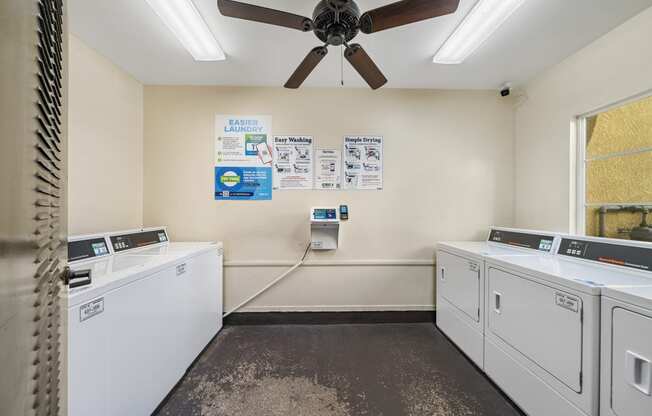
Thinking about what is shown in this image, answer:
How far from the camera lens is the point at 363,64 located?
1456 millimetres

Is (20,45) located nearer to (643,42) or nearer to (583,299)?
(583,299)

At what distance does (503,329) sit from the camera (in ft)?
4.91

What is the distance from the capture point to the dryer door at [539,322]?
1.10m

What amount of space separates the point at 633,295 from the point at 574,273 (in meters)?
0.34

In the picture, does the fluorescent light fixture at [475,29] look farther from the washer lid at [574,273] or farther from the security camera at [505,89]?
the washer lid at [574,273]

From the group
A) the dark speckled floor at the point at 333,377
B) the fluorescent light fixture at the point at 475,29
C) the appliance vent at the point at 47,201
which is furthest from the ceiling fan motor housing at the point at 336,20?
the dark speckled floor at the point at 333,377

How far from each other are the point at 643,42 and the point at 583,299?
172 centimetres

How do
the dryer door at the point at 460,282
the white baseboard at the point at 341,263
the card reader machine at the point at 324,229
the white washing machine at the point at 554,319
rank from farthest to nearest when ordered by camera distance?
the white baseboard at the point at 341,263
the card reader machine at the point at 324,229
the dryer door at the point at 460,282
the white washing machine at the point at 554,319

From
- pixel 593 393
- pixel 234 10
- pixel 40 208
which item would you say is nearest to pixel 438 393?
pixel 593 393

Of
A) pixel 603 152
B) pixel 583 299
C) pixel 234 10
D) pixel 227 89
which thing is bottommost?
pixel 583 299

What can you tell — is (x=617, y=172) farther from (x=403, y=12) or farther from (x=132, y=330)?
(x=132, y=330)

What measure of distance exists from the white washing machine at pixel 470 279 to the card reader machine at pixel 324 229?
1.07 m

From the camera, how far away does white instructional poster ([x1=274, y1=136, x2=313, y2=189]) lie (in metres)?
2.34

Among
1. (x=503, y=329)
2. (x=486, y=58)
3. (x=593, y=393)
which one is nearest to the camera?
(x=593, y=393)
